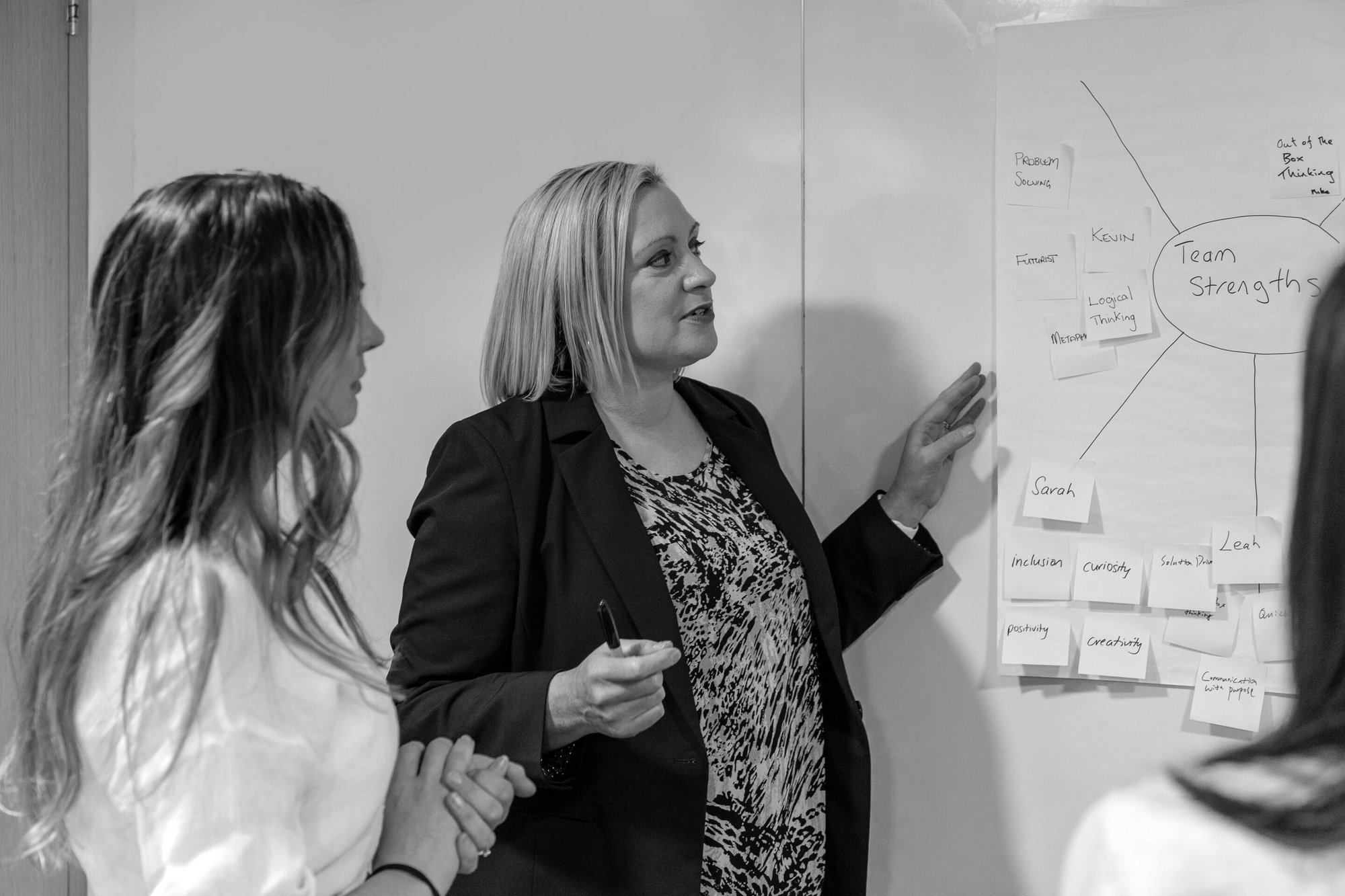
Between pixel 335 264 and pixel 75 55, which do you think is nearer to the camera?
pixel 335 264

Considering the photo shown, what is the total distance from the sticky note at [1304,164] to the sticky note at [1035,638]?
2.31 ft

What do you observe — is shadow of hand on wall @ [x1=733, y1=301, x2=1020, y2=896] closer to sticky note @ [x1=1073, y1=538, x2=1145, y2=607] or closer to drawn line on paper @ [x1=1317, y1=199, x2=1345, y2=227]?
sticky note @ [x1=1073, y1=538, x2=1145, y2=607]

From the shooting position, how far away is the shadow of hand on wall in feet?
6.31

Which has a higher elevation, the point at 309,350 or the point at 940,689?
the point at 309,350

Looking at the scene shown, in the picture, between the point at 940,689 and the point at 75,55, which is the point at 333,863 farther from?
the point at 75,55

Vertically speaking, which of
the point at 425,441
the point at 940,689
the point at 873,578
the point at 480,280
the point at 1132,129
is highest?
the point at 1132,129

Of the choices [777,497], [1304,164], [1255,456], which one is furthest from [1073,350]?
[777,497]

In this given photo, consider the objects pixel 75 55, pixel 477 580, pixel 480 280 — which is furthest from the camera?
pixel 75 55

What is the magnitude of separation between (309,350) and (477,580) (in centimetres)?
65

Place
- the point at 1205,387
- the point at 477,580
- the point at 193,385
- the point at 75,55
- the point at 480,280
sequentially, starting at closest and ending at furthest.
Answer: the point at 193,385
the point at 477,580
the point at 1205,387
the point at 480,280
the point at 75,55

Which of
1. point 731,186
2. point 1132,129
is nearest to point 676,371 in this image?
point 731,186

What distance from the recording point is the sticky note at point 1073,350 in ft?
6.05

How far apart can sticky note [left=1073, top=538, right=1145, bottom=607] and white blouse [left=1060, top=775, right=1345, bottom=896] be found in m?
1.12

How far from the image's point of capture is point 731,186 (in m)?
2.04
